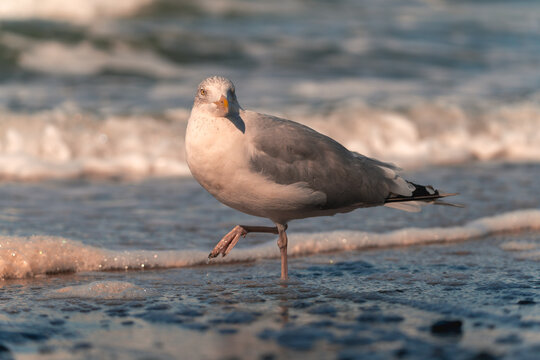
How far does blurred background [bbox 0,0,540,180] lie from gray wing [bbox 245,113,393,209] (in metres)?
4.08

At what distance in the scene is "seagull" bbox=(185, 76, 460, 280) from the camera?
13.8 feet

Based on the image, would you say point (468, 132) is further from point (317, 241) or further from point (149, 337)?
point (149, 337)

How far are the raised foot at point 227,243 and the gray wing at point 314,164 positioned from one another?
23.7 inches

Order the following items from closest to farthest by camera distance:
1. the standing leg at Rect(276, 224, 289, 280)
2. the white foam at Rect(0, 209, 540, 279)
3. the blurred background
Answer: the standing leg at Rect(276, 224, 289, 280), the white foam at Rect(0, 209, 540, 279), the blurred background

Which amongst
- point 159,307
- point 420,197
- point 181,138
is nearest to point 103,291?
point 159,307

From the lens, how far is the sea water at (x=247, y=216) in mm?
3658

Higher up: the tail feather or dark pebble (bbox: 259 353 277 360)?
the tail feather

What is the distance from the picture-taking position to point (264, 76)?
13.5 meters

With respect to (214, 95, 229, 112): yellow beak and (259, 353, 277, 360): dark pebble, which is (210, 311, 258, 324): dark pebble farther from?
(214, 95, 229, 112): yellow beak

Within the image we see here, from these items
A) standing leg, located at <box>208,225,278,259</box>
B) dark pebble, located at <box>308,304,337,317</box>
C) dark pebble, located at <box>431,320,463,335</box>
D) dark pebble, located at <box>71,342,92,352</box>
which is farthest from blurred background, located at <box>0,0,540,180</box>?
dark pebble, located at <box>431,320,463,335</box>

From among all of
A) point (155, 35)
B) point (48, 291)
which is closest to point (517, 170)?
point (48, 291)

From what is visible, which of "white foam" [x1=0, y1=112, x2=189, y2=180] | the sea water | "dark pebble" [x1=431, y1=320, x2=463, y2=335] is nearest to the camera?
"dark pebble" [x1=431, y1=320, x2=463, y2=335]

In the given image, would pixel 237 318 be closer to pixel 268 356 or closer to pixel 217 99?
pixel 268 356

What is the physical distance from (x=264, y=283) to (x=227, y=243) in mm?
375
